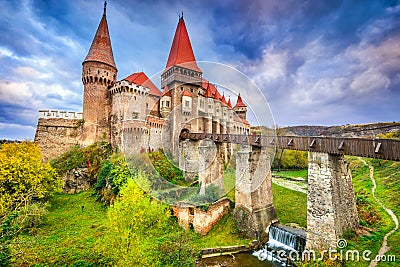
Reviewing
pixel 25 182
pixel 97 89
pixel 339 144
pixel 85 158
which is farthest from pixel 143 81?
pixel 339 144

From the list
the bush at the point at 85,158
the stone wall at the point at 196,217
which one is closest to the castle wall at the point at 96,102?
the bush at the point at 85,158

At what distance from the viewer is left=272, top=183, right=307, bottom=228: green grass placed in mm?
14119

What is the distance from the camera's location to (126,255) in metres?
7.24

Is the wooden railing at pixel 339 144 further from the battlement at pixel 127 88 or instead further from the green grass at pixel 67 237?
the battlement at pixel 127 88

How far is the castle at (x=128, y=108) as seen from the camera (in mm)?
21359

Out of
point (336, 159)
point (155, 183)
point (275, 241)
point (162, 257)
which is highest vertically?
point (336, 159)

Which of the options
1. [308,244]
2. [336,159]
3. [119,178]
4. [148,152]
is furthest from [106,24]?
[308,244]

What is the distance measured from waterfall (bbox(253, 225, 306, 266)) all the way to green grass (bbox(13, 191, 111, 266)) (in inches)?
349

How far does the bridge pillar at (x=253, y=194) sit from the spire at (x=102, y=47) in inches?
789

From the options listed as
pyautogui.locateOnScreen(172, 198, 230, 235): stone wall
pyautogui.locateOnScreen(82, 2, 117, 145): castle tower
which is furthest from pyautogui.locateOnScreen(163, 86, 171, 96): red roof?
pyautogui.locateOnScreen(172, 198, 230, 235): stone wall

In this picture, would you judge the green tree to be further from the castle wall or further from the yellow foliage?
the castle wall

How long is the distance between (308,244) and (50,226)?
16082 millimetres

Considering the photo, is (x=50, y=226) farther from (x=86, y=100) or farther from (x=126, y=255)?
(x=86, y=100)

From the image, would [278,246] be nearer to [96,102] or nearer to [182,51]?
[182,51]
